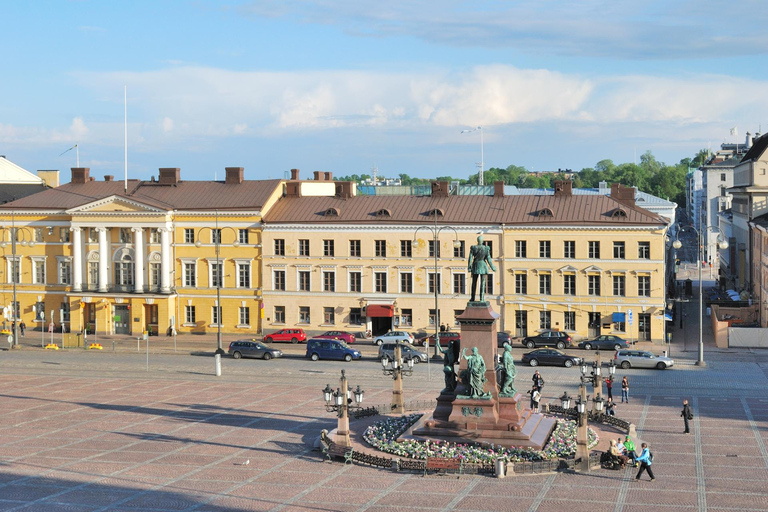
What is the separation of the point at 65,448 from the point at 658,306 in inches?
1779

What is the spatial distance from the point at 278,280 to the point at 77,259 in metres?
16.6

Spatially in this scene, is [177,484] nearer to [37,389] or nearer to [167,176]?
[37,389]

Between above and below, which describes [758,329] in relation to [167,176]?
below

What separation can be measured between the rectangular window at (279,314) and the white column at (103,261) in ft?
45.7

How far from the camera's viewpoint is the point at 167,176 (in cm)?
8594

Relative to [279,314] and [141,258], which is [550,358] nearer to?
[279,314]

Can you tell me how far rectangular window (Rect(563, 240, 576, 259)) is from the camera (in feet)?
243

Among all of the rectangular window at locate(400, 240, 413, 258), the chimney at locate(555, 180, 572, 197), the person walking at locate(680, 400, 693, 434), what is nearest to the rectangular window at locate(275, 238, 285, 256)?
the rectangular window at locate(400, 240, 413, 258)

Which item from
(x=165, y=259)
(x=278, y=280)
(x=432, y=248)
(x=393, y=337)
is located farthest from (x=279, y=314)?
(x=432, y=248)

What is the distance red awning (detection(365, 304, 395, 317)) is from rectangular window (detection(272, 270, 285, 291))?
729 centimetres

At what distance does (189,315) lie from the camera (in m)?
81.2

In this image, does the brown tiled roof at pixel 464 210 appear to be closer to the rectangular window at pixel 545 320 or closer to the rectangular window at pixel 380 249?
the rectangular window at pixel 380 249

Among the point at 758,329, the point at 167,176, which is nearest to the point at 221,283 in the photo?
the point at 167,176

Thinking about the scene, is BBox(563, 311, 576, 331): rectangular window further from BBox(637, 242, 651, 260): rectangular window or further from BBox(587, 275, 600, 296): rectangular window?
BBox(637, 242, 651, 260): rectangular window
